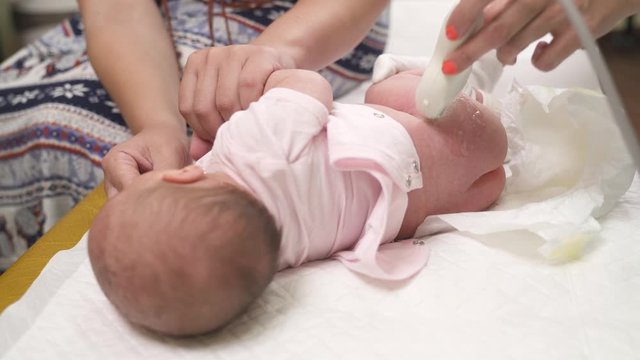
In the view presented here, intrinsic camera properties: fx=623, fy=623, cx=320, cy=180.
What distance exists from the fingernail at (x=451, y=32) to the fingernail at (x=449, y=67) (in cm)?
3

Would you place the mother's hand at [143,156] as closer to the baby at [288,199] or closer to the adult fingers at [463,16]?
the baby at [288,199]

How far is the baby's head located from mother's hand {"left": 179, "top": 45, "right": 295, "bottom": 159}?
0.24 metres

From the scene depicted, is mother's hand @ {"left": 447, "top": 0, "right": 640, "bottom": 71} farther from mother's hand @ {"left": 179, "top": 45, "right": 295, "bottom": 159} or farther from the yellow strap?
the yellow strap

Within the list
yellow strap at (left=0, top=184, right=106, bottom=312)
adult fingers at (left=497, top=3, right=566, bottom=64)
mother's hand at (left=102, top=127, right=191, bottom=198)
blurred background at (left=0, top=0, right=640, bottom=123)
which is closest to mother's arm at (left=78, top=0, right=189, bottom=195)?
mother's hand at (left=102, top=127, right=191, bottom=198)

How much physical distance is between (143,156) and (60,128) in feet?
1.15

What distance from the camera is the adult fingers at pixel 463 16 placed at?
0.62 m

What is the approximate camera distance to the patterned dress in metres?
1.17

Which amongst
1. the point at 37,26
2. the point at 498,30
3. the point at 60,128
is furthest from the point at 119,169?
the point at 37,26

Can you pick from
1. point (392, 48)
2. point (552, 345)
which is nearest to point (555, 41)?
point (552, 345)

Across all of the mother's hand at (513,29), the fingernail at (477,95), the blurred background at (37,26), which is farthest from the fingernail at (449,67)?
the blurred background at (37,26)

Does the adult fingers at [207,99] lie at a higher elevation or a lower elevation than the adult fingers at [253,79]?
lower

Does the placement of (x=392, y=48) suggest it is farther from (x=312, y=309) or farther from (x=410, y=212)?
(x=312, y=309)

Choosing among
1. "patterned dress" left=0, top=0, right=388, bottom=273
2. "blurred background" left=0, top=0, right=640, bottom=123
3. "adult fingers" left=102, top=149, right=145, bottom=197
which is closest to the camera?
"adult fingers" left=102, top=149, right=145, bottom=197

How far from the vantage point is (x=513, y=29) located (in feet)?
2.20
